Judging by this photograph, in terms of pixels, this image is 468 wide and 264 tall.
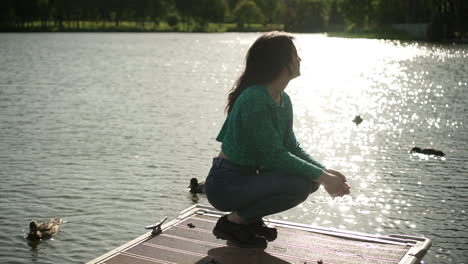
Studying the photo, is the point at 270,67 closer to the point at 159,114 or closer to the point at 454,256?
the point at 454,256

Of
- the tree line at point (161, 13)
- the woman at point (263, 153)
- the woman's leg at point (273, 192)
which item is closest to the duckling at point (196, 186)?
the woman at point (263, 153)

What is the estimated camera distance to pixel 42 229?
486 inches

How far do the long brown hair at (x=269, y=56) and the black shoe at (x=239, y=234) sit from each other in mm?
1688

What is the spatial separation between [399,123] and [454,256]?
17.4m

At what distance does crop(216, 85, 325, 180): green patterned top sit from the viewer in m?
7.32

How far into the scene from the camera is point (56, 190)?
1591 centimetres

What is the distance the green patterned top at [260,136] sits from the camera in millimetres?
7316

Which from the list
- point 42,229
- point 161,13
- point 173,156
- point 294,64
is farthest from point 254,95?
point 161,13

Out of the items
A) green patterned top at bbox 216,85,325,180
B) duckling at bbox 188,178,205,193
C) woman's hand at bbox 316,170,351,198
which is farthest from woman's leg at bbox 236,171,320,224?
duckling at bbox 188,178,205,193

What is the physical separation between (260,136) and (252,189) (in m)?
0.63

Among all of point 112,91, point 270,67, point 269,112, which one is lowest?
point 112,91

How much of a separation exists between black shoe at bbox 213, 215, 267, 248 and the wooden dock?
0.08 m

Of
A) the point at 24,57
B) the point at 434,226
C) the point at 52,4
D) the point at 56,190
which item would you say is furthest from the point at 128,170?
the point at 52,4

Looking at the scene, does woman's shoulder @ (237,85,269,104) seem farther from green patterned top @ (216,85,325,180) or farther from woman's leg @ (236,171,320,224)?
woman's leg @ (236,171,320,224)
